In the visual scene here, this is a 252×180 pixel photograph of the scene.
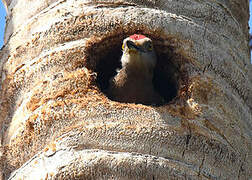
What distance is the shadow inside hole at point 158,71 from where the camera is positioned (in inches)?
120

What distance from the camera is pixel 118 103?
240cm

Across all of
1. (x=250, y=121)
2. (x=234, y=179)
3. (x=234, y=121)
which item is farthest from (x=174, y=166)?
(x=250, y=121)

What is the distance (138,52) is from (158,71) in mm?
327

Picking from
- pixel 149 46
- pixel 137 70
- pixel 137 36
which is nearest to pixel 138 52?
pixel 137 70

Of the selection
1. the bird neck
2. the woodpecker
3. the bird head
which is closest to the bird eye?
the bird head

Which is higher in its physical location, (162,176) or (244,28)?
(162,176)

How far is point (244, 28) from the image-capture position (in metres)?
3.39

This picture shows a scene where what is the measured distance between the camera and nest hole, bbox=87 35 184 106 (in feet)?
9.49

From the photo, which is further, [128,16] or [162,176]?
[128,16]

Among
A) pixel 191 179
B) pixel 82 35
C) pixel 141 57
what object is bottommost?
pixel 141 57

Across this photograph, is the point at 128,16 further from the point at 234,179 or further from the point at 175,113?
the point at 234,179

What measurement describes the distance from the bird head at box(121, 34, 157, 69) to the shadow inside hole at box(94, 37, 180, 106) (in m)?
0.04

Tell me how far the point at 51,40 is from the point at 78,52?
0.51ft

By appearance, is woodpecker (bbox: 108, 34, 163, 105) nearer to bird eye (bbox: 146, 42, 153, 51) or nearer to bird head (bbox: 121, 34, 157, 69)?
bird head (bbox: 121, 34, 157, 69)
